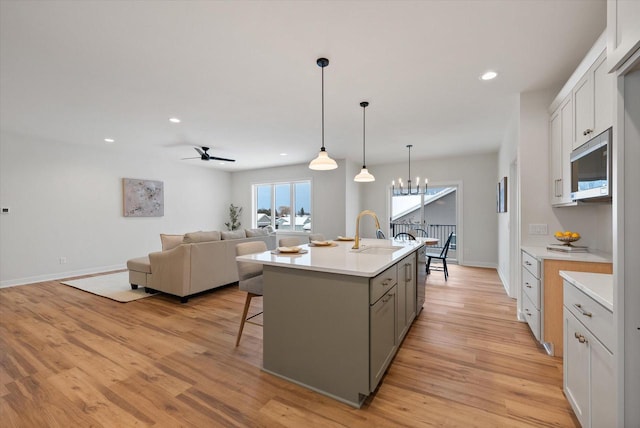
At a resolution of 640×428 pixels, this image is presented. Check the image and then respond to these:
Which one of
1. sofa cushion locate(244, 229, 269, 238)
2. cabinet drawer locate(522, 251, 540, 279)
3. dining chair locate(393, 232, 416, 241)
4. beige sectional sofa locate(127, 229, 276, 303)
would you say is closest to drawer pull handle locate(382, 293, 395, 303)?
cabinet drawer locate(522, 251, 540, 279)

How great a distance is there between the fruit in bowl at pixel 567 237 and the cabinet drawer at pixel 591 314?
4.42ft

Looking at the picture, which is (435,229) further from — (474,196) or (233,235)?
(233,235)

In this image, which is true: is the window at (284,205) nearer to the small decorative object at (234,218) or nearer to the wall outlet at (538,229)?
the small decorative object at (234,218)

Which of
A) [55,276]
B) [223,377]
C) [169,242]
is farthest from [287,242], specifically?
[55,276]

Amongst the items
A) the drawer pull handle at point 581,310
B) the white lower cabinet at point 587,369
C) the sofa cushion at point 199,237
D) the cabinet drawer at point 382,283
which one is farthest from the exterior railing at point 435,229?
the drawer pull handle at point 581,310

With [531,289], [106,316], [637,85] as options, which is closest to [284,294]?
[637,85]

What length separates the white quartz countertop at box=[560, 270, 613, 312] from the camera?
48.6 inches

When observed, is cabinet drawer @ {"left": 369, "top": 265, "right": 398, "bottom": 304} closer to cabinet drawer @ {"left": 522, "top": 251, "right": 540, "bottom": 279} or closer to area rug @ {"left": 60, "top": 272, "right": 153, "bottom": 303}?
cabinet drawer @ {"left": 522, "top": 251, "right": 540, "bottom": 279}

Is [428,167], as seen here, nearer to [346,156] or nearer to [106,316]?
[346,156]

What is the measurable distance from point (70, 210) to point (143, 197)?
4.47 feet

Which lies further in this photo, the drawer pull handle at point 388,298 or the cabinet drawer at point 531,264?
the cabinet drawer at point 531,264

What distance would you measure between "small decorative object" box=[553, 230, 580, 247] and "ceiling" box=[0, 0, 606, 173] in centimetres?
158

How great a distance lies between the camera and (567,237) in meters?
2.66

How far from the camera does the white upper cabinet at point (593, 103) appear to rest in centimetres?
191
